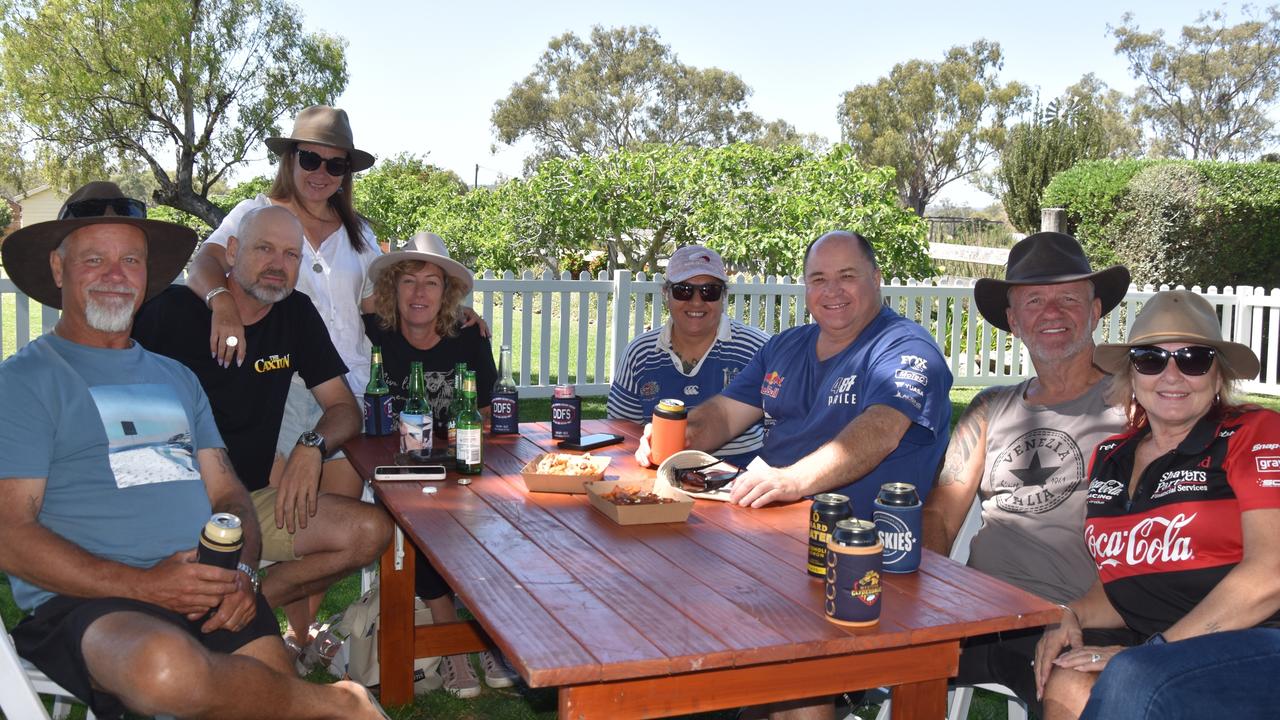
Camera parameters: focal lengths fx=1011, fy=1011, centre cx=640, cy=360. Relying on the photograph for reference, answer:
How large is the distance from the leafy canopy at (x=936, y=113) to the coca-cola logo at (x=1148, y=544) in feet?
131

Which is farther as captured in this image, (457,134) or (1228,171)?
(457,134)

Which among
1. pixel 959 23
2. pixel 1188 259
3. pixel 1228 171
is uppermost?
pixel 959 23

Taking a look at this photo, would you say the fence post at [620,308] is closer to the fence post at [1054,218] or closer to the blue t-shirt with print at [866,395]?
the blue t-shirt with print at [866,395]

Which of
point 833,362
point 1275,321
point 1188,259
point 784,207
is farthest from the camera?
point 1188,259

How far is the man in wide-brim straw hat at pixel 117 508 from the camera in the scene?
227 cm

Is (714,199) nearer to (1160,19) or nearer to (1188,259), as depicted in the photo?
(1188,259)

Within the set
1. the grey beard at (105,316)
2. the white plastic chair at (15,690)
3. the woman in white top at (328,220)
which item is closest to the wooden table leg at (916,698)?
the white plastic chair at (15,690)

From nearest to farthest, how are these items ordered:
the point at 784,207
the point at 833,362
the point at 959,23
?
the point at 833,362
the point at 784,207
the point at 959,23

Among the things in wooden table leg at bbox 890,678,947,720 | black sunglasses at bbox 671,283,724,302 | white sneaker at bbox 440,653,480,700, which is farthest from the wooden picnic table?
black sunglasses at bbox 671,283,724,302

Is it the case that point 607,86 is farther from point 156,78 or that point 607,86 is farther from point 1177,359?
point 1177,359

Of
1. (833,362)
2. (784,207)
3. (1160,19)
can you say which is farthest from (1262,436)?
(1160,19)

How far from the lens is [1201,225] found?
15.9 meters

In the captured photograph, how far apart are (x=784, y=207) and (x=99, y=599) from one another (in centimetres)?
1025

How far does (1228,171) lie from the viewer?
1614 centimetres
